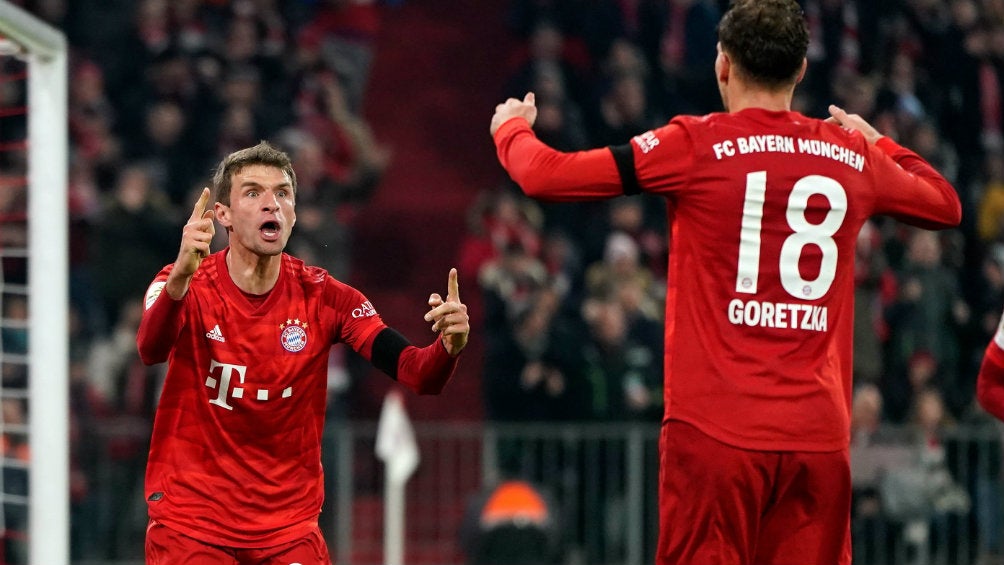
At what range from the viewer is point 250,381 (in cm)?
623

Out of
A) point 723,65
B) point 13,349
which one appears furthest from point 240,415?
point 13,349

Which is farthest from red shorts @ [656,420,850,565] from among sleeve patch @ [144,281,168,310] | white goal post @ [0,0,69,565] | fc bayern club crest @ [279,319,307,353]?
white goal post @ [0,0,69,565]

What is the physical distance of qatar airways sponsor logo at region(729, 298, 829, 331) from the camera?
5.30 meters

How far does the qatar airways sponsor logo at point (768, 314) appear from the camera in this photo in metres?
5.30

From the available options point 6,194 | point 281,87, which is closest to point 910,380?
point 281,87

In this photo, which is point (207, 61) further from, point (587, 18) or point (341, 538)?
point (341, 538)

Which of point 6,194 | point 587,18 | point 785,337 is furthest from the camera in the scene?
point 587,18

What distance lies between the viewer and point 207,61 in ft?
50.6

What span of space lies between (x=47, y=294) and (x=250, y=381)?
7.38 ft

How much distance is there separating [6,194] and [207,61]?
2.73 metres

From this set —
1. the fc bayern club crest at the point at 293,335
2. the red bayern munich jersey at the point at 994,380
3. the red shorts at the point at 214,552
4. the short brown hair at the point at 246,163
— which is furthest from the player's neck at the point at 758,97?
the red shorts at the point at 214,552

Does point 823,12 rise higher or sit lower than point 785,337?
higher

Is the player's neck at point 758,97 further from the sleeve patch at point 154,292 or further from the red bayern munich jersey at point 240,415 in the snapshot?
the sleeve patch at point 154,292

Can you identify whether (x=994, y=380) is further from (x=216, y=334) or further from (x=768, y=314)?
(x=216, y=334)
